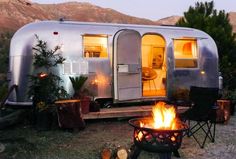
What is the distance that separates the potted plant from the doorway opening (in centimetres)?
284

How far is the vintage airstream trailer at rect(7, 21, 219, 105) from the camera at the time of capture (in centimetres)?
855

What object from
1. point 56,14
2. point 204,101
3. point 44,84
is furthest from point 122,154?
point 56,14

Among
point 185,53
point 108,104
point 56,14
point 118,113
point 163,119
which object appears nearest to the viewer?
point 163,119

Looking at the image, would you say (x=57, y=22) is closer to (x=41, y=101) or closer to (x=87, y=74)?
(x=87, y=74)

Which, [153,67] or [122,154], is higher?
[153,67]

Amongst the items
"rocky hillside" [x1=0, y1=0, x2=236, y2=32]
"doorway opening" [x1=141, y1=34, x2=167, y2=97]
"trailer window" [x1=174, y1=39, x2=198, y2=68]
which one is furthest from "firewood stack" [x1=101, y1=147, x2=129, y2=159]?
"rocky hillside" [x1=0, y1=0, x2=236, y2=32]

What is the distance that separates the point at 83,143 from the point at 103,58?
262cm

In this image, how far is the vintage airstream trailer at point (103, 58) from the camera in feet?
28.1

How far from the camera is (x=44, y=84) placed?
8094mm

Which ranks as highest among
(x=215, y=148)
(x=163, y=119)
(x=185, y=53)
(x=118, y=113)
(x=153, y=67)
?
(x=185, y=53)

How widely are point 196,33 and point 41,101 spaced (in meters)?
4.82

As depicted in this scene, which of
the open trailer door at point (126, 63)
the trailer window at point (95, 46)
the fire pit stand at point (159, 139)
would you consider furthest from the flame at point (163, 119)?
the trailer window at point (95, 46)

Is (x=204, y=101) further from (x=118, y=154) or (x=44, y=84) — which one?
(x=44, y=84)

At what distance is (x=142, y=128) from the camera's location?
460 cm
